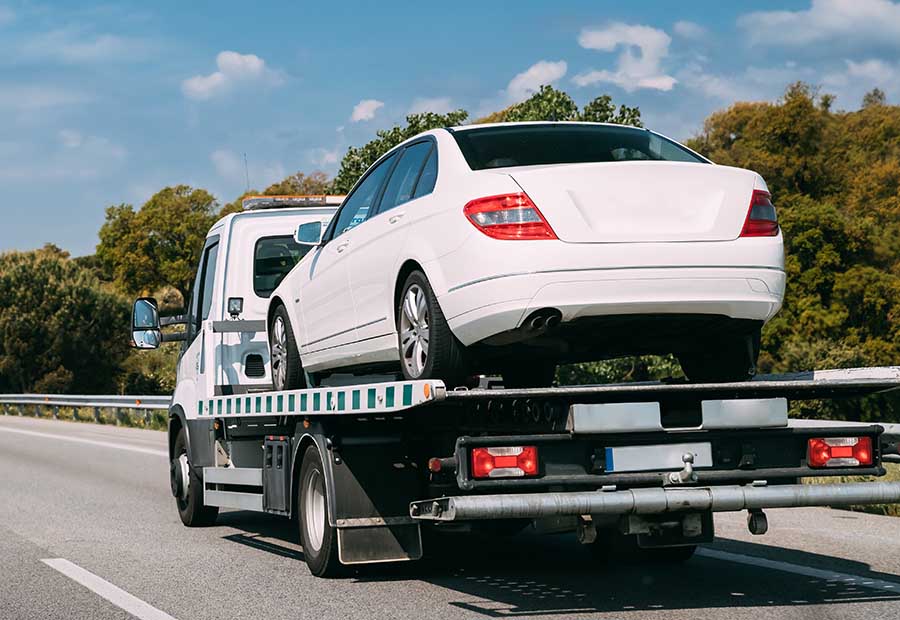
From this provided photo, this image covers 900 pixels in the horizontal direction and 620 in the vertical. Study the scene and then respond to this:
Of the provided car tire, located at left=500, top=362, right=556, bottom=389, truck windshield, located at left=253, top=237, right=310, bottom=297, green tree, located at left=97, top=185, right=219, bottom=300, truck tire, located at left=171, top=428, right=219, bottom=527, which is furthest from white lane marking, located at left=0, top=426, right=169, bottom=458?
green tree, located at left=97, top=185, right=219, bottom=300

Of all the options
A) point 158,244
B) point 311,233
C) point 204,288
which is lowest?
point 204,288

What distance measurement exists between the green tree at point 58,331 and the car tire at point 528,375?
58.8m

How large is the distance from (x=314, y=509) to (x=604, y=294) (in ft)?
9.26

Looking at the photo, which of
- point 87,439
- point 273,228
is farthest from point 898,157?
point 273,228

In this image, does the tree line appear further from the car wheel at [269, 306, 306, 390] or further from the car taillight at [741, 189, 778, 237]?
the car taillight at [741, 189, 778, 237]

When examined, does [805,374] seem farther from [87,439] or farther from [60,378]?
[60,378]

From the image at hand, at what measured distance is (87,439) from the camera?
26.0 metres

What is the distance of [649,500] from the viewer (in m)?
6.32

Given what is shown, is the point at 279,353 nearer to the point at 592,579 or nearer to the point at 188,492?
the point at 188,492

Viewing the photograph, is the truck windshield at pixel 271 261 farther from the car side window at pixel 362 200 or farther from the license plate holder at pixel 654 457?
the license plate holder at pixel 654 457

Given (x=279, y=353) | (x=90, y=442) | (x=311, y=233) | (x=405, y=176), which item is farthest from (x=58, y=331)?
(x=405, y=176)

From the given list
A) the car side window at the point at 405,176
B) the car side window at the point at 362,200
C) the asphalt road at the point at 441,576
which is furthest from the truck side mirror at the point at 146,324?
the car side window at the point at 405,176

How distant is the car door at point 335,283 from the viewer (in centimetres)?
853

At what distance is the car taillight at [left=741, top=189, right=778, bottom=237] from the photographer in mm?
6797
